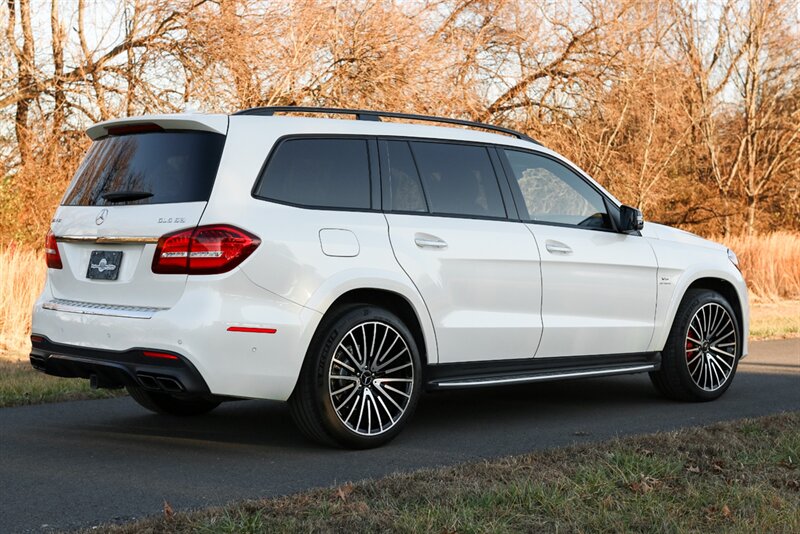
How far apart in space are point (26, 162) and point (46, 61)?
1542mm

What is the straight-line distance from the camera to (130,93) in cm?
1523

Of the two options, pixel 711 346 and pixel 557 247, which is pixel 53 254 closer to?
pixel 557 247

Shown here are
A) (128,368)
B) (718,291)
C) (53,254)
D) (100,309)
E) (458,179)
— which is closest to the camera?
(128,368)

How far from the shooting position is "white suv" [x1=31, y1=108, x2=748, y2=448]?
5.70 meters

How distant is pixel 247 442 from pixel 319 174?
5.57 ft

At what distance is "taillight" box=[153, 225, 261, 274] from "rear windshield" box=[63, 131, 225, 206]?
0.77ft

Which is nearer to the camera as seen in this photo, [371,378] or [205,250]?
[205,250]

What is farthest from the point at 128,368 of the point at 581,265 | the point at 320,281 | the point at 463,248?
the point at 581,265

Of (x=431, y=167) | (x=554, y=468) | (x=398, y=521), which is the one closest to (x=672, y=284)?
(x=431, y=167)

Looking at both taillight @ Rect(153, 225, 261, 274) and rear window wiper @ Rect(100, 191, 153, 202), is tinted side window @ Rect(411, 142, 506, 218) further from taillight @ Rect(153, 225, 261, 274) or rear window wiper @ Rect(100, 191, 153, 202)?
rear window wiper @ Rect(100, 191, 153, 202)

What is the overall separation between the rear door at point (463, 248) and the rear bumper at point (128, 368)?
1470 mm

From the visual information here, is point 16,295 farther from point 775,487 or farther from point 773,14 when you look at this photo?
point 773,14

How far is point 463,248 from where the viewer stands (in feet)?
22.0

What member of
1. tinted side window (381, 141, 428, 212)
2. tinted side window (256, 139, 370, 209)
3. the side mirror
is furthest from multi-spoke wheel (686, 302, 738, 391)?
tinted side window (256, 139, 370, 209)
